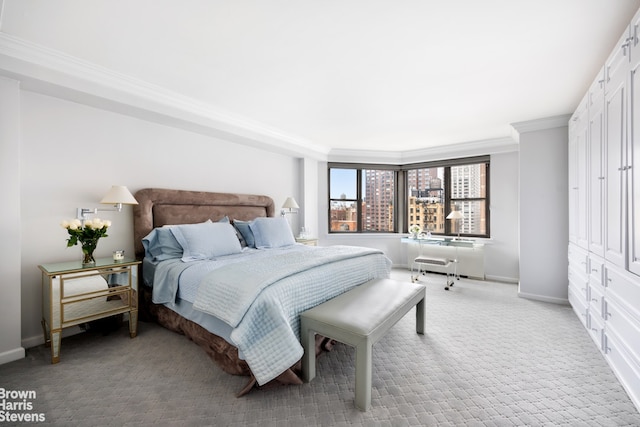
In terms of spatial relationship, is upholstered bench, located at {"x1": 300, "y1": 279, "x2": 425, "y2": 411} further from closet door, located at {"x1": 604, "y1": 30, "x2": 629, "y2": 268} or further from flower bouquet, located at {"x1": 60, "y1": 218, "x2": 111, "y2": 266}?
flower bouquet, located at {"x1": 60, "y1": 218, "x2": 111, "y2": 266}

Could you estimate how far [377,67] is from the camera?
2.52 m

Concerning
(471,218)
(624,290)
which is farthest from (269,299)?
(471,218)

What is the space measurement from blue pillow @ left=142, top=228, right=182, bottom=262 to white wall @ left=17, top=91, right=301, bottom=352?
0.32 meters

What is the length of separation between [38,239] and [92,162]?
34.4 inches

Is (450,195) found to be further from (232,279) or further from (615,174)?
(232,279)

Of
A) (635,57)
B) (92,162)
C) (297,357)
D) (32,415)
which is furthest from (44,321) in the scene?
(635,57)

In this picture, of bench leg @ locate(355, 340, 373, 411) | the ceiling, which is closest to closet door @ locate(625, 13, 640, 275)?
the ceiling

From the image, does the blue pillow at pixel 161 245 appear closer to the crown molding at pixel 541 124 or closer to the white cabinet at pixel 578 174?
the white cabinet at pixel 578 174

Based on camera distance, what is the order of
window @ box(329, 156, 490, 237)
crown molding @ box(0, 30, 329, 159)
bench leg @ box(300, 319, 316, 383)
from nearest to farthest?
bench leg @ box(300, 319, 316, 383), crown molding @ box(0, 30, 329, 159), window @ box(329, 156, 490, 237)

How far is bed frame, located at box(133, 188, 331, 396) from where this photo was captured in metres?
2.08

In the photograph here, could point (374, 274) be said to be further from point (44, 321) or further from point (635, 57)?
point (44, 321)

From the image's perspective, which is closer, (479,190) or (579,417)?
(579,417)

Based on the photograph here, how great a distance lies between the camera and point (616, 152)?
1993mm

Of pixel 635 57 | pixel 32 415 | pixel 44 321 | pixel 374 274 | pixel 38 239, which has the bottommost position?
pixel 32 415
